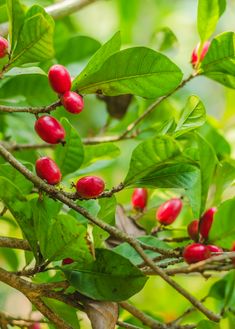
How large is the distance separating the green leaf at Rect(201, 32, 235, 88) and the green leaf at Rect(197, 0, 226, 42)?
0.10 m

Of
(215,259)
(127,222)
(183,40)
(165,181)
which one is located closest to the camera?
(215,259)

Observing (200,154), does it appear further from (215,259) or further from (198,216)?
(215,259)

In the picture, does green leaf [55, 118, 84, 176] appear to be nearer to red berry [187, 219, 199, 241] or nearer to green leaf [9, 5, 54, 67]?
green leaf [9, 5, 54, 67]

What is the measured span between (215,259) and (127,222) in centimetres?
50

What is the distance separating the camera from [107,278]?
110 centimetres

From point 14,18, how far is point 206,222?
1.56 ft

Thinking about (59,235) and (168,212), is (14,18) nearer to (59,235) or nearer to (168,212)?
(59,235)

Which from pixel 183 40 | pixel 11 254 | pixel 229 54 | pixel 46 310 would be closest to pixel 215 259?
pixel 46 310

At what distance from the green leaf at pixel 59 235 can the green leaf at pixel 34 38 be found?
0.82 ft

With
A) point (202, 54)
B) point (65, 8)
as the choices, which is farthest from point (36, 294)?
point (65, 8)

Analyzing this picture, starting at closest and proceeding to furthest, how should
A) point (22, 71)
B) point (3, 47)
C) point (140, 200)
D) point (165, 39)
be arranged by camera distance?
point (3, 47), point (22, 71), point (140, 200), point (165, 39)

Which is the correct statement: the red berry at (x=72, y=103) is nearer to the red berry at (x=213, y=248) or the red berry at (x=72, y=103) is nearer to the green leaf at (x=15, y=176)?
the green leaf at (x=15, y=176)

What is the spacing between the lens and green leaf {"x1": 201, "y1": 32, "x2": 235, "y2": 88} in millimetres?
1277

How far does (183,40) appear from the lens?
3.36m
